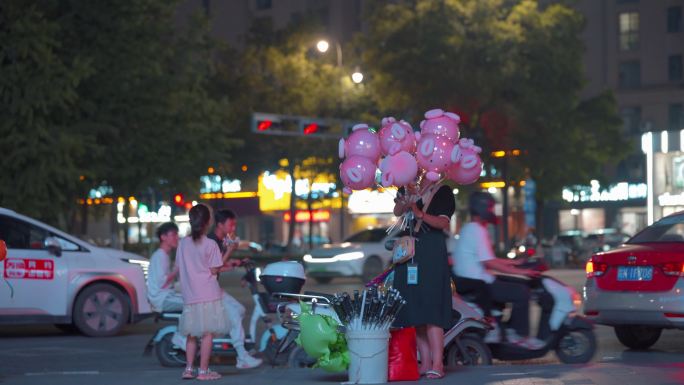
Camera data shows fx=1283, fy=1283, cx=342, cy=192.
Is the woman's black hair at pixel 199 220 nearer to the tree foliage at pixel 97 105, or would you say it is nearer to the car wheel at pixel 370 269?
the tree foliage at pixel 97 105

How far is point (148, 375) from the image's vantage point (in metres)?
11.4

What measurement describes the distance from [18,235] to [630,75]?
6345 cm

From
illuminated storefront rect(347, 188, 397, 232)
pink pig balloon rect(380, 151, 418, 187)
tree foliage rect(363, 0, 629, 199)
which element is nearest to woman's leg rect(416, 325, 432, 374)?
pink pig balloon rect(380, 151, 418, 187)

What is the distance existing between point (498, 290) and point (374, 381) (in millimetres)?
2346

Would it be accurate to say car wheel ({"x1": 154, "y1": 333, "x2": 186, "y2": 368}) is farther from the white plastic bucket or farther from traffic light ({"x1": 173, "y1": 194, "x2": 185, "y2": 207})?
traffic light ({"x1": 173, "y1": 194, "x2": 185, "y2": 207})

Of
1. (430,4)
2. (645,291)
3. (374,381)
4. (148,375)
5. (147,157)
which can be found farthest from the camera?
(430,4)

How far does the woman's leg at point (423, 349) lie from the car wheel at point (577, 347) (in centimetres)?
215

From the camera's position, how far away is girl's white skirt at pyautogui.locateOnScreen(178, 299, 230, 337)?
11.1 m

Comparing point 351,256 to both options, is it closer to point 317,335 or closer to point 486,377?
point 317,335

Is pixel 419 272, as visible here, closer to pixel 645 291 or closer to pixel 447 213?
pixel 447 213

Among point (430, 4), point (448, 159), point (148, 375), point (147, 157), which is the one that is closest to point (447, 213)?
point (448, 159)

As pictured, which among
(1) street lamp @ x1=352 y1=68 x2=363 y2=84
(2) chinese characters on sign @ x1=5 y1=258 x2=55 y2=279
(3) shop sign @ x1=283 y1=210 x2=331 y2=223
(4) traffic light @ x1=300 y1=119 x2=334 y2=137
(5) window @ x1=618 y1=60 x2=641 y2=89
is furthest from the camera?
(3) shop sign @ x1=283 y1=210 x2=331 y2=223

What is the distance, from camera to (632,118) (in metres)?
76.1

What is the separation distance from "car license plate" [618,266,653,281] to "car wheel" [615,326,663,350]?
3.65ft
